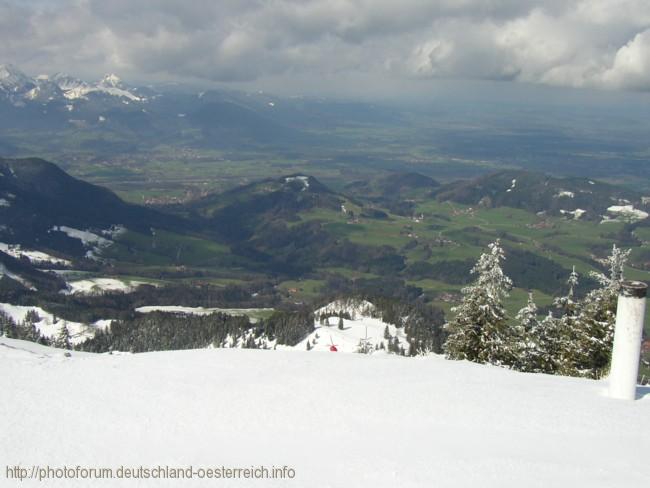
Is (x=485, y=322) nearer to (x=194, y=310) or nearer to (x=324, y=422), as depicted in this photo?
(x=324, y=422)

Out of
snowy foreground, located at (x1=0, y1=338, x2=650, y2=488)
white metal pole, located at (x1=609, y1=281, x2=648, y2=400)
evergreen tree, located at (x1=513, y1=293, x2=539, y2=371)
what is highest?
white metal pole, located at (x1=609, y1=281, x2=648, y2=400)

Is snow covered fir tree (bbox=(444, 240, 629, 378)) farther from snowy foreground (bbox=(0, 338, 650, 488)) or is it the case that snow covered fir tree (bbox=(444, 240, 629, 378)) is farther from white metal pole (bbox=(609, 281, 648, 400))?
white metal pole (bbox=(609, 281, 648, 400))

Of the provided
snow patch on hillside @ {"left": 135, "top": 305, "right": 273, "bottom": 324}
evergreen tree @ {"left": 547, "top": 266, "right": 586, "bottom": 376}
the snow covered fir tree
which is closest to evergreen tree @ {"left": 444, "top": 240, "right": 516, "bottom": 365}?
the snow covered fir tree

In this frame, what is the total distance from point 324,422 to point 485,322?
2506 cm

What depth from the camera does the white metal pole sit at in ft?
73.7

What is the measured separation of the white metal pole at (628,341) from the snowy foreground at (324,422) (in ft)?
2.24

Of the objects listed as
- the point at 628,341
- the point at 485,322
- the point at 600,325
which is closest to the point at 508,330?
the point at 485,322

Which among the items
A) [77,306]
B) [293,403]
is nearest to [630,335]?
[293,403]

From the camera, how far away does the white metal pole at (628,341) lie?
22453 millimetres

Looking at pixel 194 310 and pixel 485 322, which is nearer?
pixel 485 322

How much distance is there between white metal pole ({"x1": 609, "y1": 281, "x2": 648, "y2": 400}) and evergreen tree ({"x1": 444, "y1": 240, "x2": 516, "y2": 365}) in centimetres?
1764

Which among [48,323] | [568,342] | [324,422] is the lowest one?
[48,323]

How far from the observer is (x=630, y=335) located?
2278 centimetres

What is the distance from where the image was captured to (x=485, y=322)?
41.1 metres
